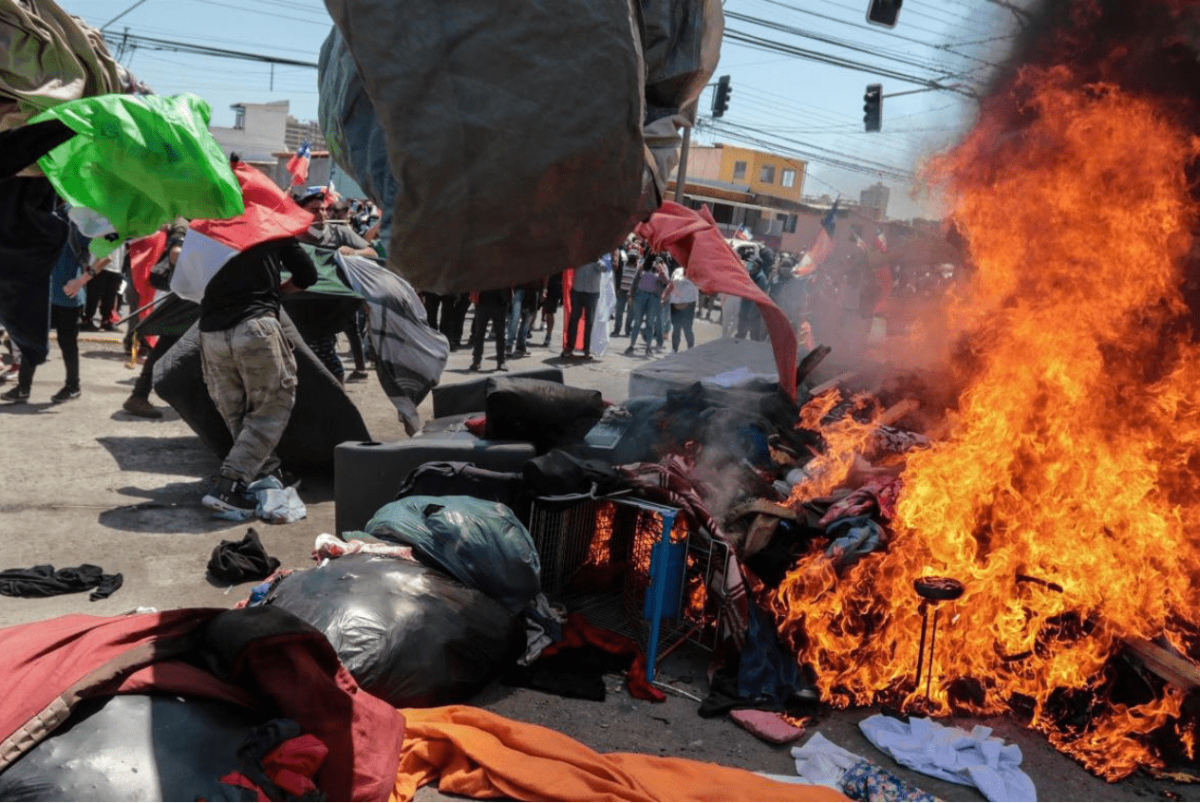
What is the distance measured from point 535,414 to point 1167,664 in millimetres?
3630

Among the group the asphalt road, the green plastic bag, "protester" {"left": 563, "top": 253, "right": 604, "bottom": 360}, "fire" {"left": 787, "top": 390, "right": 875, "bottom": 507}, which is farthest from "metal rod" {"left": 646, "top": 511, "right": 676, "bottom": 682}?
"protester" {"left": 563, "top": 253, "right": 604, "bottom": 360}

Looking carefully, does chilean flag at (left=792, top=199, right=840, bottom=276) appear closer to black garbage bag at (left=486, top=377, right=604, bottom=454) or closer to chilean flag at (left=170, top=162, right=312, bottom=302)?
black garbage bag at (left=486, top=377, right=604, bottom=454)

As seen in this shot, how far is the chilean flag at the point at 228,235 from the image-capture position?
613 centimetres

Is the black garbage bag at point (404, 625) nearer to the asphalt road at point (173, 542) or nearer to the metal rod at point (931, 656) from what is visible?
the asphalt road at point (173, 542)

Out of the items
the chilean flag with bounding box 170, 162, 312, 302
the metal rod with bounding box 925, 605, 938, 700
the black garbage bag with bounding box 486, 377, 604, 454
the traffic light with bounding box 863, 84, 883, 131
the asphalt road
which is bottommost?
the asphalt road

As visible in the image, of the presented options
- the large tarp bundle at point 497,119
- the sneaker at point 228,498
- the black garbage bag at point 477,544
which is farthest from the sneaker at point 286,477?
the large tarp bundle at point 497,119

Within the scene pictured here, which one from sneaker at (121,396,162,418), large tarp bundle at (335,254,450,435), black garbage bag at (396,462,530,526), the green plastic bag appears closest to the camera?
the green plastic bag

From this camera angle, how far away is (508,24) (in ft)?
5.56

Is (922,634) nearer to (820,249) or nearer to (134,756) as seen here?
(134,756)

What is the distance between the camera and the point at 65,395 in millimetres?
8930

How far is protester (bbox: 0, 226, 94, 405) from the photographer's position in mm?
8648

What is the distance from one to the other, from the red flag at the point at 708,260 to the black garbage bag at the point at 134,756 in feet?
11.9

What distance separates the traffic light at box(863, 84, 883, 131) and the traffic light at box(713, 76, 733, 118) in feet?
12.0

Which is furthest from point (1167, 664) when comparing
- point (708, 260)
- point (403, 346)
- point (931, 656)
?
point (403, 346)
